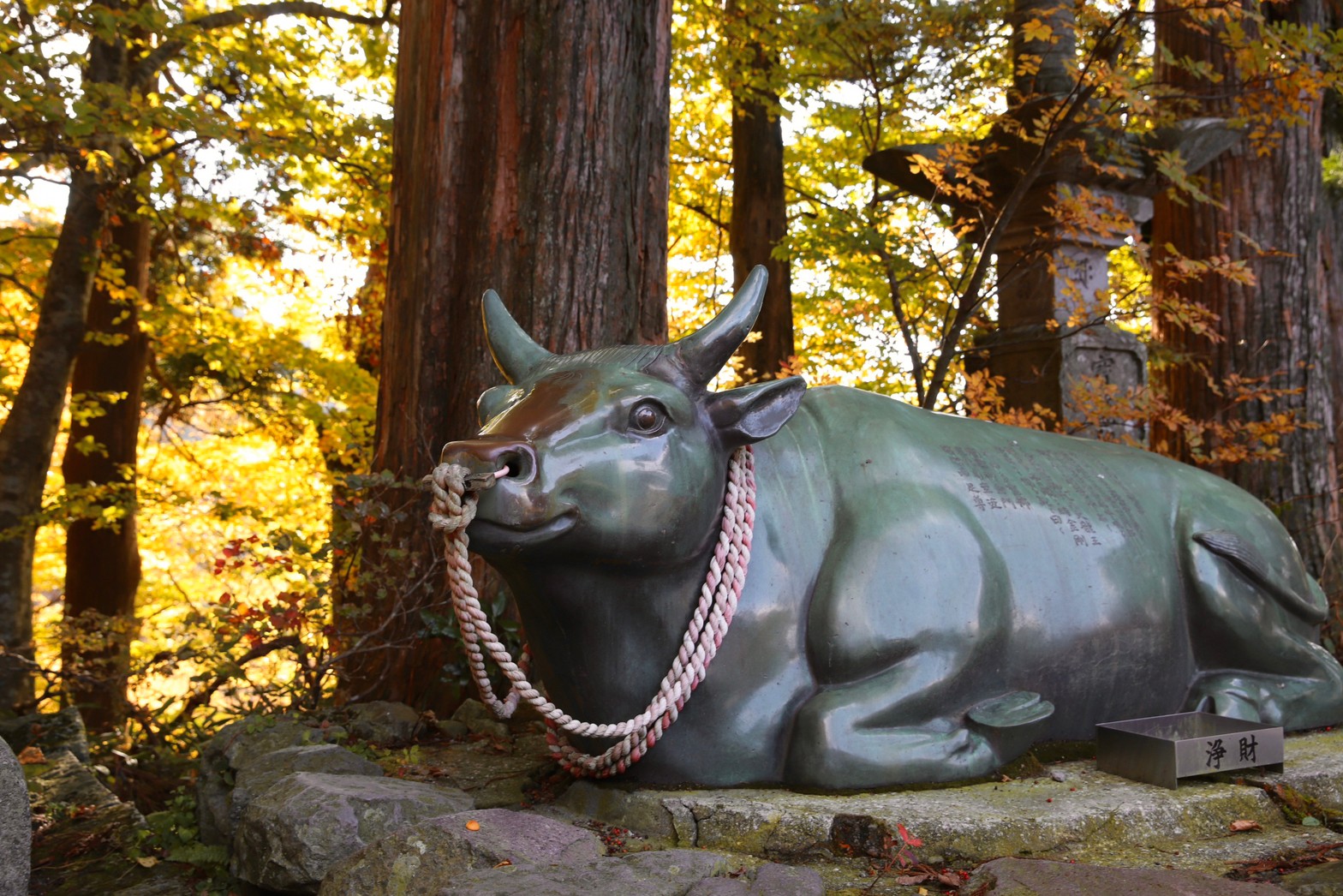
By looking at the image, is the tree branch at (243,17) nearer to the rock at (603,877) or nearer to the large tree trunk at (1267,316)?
the large tree trunk at (1267,316)

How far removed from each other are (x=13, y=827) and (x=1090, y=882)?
240 centimetres

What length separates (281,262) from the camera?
12.1 meters

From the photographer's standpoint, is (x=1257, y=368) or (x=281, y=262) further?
(x=281, y=262)

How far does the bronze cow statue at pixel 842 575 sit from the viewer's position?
262 cm

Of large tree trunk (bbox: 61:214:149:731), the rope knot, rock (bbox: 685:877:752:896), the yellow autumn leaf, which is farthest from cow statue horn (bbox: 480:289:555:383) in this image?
large tree trunk (bbox: 61:214:149:731)

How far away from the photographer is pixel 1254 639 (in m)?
3.45

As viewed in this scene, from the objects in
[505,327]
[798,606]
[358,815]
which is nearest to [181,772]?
[358,815]

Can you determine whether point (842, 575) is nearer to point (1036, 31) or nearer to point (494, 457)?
point (494, 457)

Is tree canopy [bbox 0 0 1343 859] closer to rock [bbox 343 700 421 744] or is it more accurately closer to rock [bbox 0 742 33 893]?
rock [bbox 343 700 421 744]

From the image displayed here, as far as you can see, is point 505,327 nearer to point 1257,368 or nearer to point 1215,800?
point 1215,800

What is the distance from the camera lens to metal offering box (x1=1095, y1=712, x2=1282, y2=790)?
2.90m

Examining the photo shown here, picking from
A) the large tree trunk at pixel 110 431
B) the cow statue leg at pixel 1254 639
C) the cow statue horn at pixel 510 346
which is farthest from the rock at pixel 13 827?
the large tree trunk at pixel 110 431

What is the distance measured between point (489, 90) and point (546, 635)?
2914mm

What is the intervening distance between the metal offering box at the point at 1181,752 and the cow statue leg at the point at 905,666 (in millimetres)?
237
